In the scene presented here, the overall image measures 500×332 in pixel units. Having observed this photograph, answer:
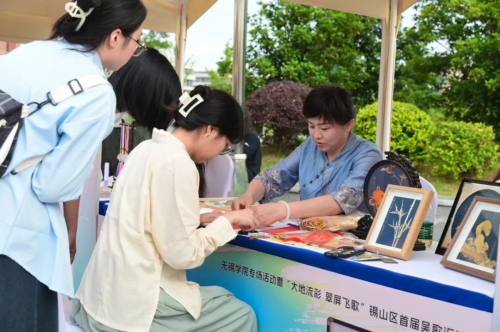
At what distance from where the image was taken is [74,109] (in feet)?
4.54

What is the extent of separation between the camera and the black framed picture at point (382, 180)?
6.59 ft

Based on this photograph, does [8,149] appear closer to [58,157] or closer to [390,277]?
[58,157]

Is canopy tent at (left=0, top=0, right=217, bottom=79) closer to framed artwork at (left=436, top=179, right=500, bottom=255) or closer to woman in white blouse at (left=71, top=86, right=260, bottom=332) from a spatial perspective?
woman in white blouse at (left=71, top=86, right=260, bottom=332)

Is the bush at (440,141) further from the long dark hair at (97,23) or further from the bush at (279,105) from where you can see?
the long dark hair at (97,23)

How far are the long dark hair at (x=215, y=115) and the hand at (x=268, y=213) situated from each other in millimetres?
360

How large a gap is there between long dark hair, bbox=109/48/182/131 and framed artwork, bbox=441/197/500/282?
5.20 feet

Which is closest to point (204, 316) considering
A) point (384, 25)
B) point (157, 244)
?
point (157, 244)

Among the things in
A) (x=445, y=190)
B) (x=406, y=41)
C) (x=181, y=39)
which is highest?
(x=406, y=41)

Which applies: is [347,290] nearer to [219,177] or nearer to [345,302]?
[345,302]

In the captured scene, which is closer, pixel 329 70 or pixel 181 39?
pixel 181 39

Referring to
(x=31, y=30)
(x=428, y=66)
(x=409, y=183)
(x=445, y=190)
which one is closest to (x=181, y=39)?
(x=31, y=30)

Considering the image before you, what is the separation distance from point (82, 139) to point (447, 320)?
1.03 m

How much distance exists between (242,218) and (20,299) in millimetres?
897

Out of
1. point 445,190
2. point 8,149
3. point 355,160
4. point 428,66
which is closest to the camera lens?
point 8,149
